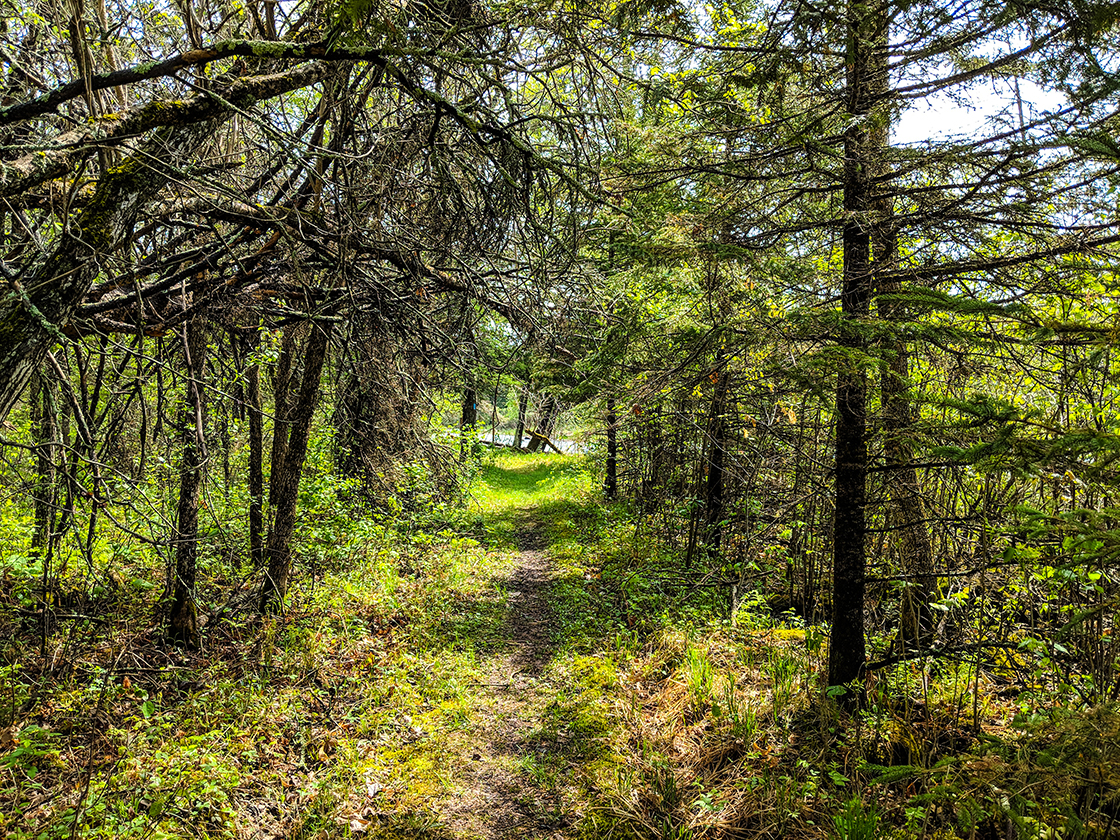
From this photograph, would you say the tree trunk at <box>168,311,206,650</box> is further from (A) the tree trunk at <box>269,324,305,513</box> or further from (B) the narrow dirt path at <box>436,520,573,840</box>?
(B) the narrow dirt path at <box>436,520,573,840</box>

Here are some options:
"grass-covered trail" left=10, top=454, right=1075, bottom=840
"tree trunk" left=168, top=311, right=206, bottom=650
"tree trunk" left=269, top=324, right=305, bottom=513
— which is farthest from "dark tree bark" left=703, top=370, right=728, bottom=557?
"tree trunk" left=168, top=311, right=206, bottom=650

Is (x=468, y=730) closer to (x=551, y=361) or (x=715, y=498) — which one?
(x=551, y=361)

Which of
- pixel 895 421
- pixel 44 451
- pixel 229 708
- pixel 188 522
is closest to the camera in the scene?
pixel 44 451

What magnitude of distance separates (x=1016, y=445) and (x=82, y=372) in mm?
5183

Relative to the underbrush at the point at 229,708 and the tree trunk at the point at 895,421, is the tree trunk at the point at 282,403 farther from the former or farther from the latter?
the tree trunk at the point at 895,421

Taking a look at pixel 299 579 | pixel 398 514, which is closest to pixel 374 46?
pixel 299 579

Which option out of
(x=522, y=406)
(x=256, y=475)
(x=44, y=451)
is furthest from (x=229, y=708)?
(x=522, y=406)

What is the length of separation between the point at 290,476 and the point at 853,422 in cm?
583

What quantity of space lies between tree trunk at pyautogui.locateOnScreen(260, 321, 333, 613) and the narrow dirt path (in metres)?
2.64

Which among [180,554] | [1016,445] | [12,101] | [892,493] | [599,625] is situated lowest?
[599,625]

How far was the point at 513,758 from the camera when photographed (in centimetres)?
500

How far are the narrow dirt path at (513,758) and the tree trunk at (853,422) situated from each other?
2571mm

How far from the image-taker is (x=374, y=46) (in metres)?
2.96

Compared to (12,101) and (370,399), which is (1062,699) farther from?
(12,101)
